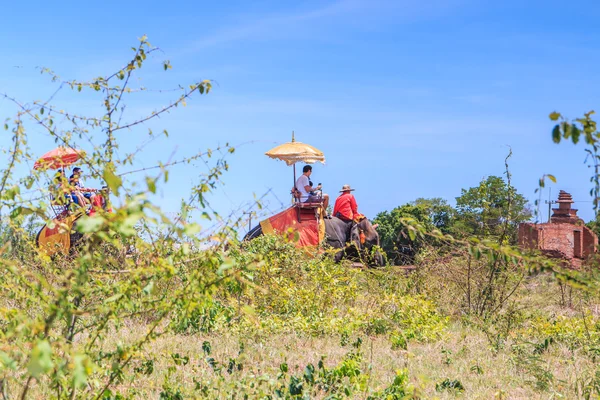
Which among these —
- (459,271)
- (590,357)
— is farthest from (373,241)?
(590,357)

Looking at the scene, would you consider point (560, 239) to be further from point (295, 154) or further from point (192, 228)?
point (192, 228)

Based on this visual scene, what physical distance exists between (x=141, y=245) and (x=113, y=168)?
0.84m

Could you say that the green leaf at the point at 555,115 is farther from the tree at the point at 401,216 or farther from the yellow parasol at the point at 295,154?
the tree at the point at 401,216

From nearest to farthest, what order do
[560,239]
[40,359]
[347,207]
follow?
[40,359], [560,239], [347,207]

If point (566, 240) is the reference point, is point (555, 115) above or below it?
below

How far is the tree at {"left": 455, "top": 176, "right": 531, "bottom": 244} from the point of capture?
8.84 metres

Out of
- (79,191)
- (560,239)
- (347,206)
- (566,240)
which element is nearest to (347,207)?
(347,206)

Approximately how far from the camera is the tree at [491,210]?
348 inches

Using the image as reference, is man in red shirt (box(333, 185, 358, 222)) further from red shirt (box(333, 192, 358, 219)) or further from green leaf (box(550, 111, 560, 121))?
green leaf (box(550, 111, 560, 121))

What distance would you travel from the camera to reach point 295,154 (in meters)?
17.2

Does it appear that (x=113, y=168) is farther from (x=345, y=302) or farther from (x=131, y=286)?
(x=345, y=302)

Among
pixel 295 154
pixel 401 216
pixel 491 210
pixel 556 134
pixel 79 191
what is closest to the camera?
pixel 556 134

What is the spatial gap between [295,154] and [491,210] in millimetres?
8098

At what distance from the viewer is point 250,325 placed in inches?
265
